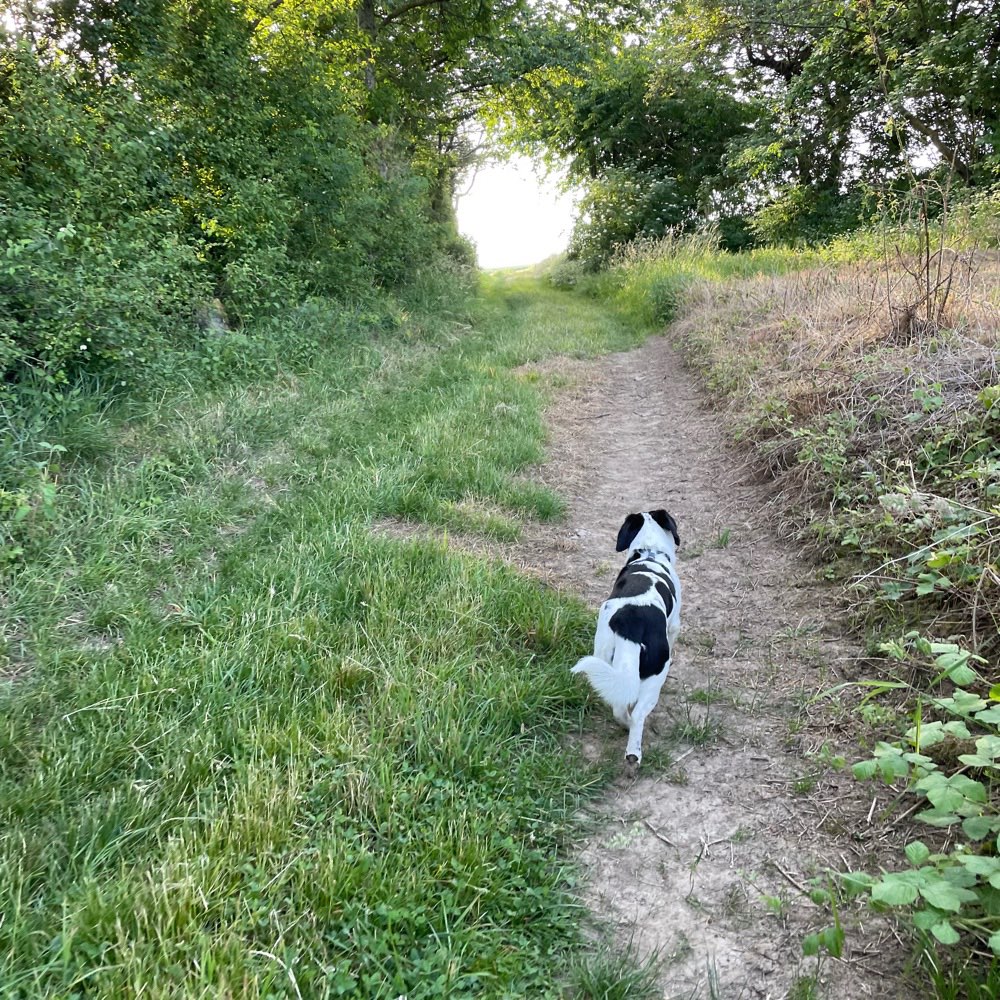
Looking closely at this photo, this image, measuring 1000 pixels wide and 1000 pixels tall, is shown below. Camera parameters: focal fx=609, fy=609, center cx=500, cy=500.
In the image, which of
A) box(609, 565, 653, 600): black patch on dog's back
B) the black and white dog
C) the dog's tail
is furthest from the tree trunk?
the dog's tail

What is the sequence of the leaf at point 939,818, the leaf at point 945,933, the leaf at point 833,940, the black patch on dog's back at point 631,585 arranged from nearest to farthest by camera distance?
the leaf at point 945,933 → the leaf at point 833,940 → the leaf at point 939,818 → the black patch on dog's back at point 631,585

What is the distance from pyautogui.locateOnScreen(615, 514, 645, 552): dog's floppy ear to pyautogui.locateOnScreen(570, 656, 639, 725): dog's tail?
44.4 inches

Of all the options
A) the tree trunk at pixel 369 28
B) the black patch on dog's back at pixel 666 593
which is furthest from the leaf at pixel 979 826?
the tree trunk at pixel 369 28

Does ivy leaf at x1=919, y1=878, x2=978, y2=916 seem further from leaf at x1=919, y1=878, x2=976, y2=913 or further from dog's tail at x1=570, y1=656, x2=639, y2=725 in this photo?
dog's tail at x1=570, y1=656, x2=639, y2=725

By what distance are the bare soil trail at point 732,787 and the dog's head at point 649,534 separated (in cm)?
32

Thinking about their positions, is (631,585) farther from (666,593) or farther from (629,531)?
(629,531)

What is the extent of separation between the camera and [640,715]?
7.61 ft

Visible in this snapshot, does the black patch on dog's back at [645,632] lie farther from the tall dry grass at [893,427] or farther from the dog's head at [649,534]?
the tall dry grass at [893,427]

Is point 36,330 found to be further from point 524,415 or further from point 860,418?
point 860,418

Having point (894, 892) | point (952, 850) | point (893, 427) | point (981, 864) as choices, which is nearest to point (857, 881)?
point (894, 892)

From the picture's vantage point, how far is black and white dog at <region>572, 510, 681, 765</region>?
7.55 ft

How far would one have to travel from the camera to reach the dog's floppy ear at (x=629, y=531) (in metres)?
3.37

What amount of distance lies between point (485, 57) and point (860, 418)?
1360cm

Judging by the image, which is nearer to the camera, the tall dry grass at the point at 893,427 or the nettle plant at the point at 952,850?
the nettle plant at the point at 952,850
